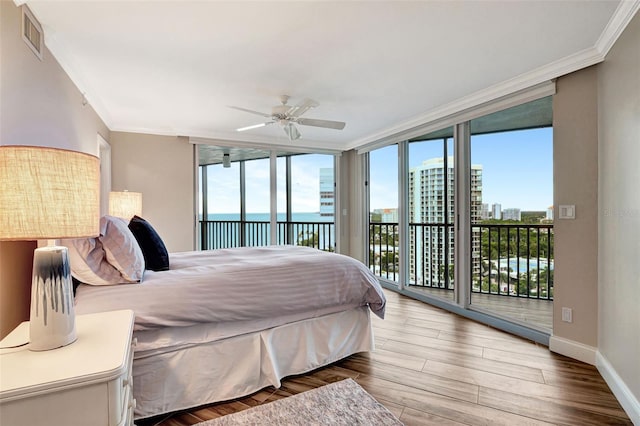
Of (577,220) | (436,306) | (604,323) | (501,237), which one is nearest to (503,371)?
(604,323)

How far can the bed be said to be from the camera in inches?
68.9

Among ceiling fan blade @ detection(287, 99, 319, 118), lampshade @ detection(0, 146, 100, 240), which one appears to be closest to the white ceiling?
ceiling fan blade @ detection(287, 99, 319, 118)

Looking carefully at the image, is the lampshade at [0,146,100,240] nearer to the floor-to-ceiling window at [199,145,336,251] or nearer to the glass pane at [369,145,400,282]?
the floor-to-ceiling window at [199,145,336,251]

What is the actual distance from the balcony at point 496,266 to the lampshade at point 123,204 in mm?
3514

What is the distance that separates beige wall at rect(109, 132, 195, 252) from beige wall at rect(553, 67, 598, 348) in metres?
4.18

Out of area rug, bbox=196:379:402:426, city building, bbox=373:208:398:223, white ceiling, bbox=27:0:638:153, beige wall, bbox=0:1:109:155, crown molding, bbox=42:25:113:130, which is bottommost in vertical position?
area rug, bbox=196:379:402:426

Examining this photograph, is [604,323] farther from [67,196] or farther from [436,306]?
[67,196]

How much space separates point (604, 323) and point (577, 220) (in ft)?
2.47

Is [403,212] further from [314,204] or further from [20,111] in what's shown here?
[20,111]

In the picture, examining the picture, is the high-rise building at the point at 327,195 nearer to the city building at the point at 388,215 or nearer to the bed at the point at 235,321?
the city building at the point at 388,215

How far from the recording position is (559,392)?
2014 mm

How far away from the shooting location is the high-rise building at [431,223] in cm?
401

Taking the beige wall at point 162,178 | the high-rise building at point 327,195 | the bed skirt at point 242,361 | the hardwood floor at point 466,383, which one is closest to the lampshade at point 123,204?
the beige wall at point 162,178

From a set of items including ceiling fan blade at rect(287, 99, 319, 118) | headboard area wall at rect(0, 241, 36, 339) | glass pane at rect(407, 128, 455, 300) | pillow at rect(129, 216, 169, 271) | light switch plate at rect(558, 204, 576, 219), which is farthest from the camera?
glass pane at rect(407, 128, 455, 300)
